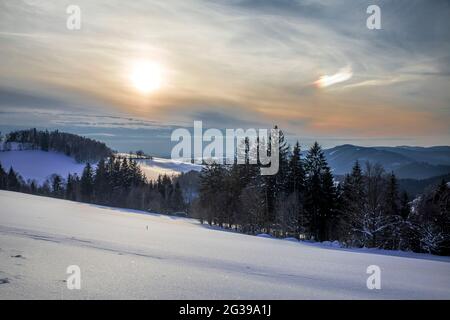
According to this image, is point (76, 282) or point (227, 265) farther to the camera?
point (227, 265)

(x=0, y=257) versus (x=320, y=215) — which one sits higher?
(x=0, y=257)

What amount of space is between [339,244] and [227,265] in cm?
3011

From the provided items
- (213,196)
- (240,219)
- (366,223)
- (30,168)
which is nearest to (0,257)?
(366,223)

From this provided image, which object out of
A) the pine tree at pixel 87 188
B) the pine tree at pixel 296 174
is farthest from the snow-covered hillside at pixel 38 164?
the pine tree at pixel 296 174

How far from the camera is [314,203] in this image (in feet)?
162

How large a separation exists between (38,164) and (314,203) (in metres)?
177

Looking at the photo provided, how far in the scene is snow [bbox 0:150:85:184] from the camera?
170 meters

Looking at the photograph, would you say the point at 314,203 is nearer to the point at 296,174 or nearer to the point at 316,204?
the point at 316,204

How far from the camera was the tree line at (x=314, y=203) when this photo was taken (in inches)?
1412

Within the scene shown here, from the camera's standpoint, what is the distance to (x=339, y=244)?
1379 inches

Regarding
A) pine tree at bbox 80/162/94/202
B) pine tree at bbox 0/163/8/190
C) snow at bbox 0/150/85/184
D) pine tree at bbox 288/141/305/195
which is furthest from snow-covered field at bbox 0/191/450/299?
snow at bbox 0/150/85/184

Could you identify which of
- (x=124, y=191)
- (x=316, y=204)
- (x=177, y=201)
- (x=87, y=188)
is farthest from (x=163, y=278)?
(x=87, y=188)
